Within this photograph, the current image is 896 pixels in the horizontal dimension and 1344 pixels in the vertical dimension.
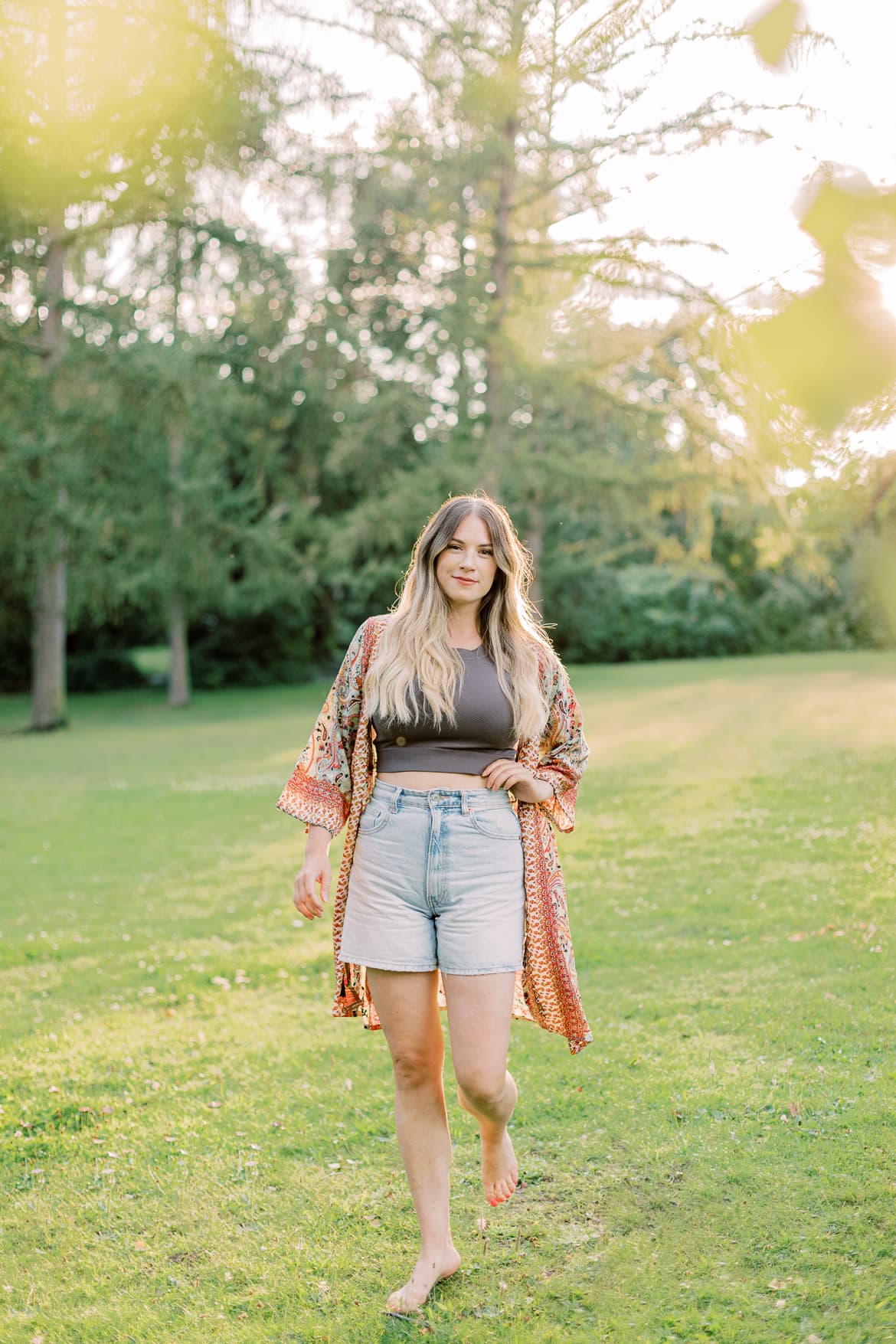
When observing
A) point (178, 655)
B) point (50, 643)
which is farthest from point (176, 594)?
point (50, 643)

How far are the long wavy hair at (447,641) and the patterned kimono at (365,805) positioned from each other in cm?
7

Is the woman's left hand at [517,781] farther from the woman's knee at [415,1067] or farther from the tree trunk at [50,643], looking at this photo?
the tree trunk at [50,643]

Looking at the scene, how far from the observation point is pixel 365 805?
3199 mm

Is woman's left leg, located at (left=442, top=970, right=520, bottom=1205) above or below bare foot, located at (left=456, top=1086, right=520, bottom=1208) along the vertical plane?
above

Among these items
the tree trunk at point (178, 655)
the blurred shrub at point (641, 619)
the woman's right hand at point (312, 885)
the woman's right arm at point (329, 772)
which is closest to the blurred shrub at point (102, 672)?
the tree trunk at point (178, 655)

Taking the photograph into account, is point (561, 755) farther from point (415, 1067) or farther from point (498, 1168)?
point (498, 1168)

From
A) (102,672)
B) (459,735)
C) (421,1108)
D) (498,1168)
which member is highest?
(459,735)

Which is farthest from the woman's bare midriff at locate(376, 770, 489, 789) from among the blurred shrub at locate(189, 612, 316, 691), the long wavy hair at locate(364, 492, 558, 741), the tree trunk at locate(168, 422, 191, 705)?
the blurred shrub at locate(189, 612, 316, 691)

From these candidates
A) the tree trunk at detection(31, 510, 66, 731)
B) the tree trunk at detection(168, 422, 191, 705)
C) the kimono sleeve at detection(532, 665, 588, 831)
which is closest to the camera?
the kimono sleeve at detection(532, 665, 588, 831)

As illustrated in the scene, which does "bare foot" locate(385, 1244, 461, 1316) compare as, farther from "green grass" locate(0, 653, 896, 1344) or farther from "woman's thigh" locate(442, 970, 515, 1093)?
"woman's thigh" locate(442, 970, 515, 1093)

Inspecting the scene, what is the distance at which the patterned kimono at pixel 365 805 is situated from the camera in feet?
10.5

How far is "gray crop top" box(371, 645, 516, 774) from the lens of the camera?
10.2 feet

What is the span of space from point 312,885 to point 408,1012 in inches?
16.0

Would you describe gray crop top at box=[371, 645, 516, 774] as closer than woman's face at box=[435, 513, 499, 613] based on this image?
Yes
